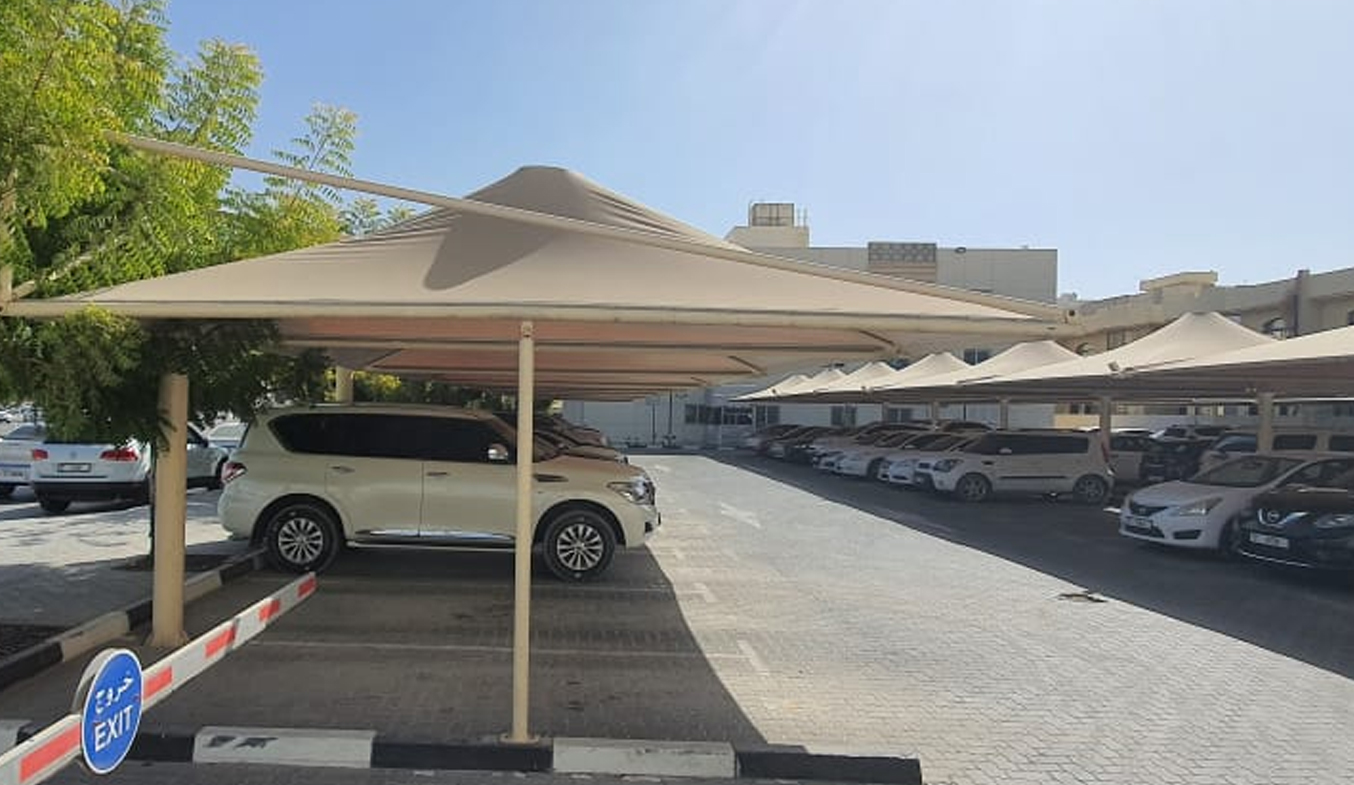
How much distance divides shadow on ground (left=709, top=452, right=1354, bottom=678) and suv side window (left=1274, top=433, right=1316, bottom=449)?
7.03 metres

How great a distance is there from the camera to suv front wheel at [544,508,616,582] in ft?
32.7

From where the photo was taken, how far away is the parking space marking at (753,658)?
691 cm

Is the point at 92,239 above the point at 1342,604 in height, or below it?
above

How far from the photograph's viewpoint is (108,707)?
9.75ft

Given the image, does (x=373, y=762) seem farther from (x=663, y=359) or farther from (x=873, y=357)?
(x=663, y=359)

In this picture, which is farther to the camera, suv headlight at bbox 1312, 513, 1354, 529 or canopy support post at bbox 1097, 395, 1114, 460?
canopy support post at bbox 1097, 395, 1114, 460

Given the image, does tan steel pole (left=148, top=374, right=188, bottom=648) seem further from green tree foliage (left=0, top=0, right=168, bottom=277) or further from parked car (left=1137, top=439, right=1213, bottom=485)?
parked car (left=1137, top=439, right=1213, bottom=485)

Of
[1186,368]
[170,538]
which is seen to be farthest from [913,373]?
[170,538]

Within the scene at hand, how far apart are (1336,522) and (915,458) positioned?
1206cm

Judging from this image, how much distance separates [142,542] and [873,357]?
960 cm

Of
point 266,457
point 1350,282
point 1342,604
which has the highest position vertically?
point 1350,282

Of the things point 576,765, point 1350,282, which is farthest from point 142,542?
point 1350,282

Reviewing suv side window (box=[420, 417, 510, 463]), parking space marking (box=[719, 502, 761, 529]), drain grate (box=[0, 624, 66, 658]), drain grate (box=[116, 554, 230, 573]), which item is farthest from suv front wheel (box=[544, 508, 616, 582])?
parking space marking (box=[719, 502, 761, 529])

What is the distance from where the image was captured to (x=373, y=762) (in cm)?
501
